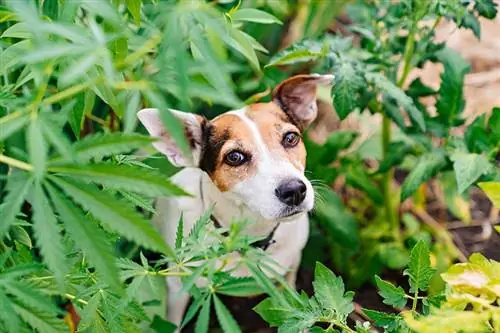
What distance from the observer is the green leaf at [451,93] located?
2121mm

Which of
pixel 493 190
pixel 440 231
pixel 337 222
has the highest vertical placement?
pixel 493 190

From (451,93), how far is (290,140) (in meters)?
0.51

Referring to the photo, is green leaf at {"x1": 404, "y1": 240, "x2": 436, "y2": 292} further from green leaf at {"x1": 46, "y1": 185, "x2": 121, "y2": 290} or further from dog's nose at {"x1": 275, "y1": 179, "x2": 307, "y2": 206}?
green leaf at {"x1": 46, "y1": 185, "x2": 121, "y2": 290}

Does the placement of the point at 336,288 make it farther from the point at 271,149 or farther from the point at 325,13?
the point at 325,13

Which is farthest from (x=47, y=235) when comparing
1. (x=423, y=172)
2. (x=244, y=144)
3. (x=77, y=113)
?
(x=423, y=172)

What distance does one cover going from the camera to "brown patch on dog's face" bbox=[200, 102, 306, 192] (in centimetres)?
181

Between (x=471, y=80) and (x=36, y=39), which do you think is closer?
(x=36, y=39)

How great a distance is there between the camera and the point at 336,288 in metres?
1.50

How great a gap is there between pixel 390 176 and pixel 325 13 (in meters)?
0.66

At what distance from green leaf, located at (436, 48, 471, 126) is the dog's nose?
0.58m

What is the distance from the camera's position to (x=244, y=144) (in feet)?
5.96

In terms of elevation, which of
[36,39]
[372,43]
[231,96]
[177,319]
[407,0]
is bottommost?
[177,319]

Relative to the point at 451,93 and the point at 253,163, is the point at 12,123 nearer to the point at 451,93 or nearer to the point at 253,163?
the point at 253,163

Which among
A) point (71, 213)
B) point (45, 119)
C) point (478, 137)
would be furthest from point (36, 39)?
point (478, 137)
